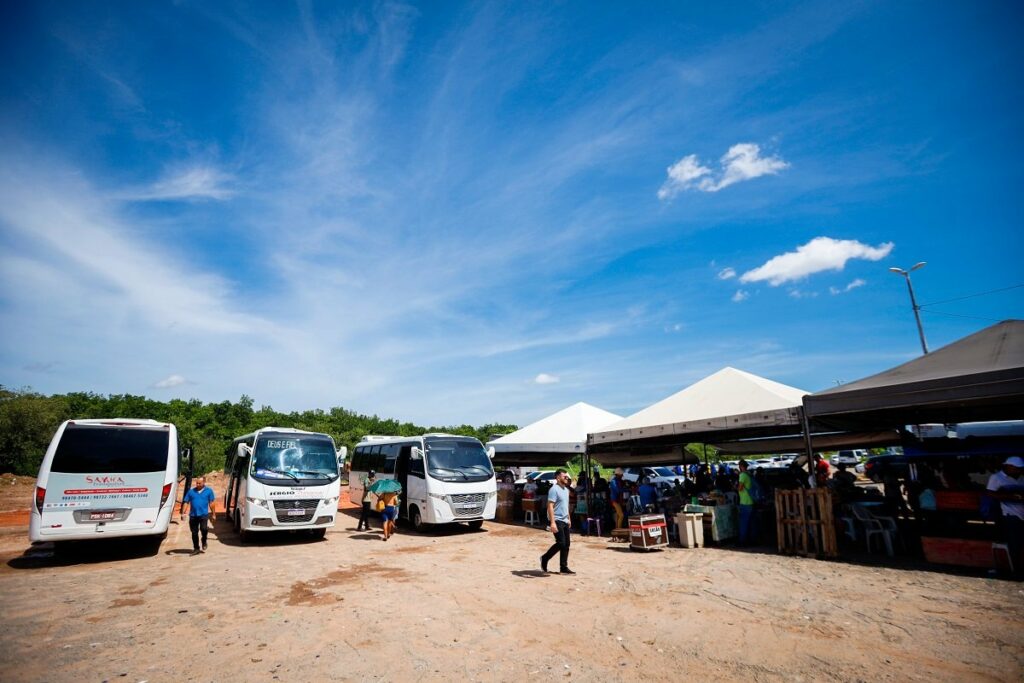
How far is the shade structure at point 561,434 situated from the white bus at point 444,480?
197cm

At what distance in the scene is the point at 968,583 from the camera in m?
6.76

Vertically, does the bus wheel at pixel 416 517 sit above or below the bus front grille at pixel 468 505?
below

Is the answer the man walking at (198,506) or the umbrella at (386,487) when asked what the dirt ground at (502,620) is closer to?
the man walking at (198,506)

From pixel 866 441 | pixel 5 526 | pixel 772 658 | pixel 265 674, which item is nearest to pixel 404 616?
pixel 265 674

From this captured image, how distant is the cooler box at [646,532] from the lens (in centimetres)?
1027

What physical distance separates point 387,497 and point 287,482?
2502 mm

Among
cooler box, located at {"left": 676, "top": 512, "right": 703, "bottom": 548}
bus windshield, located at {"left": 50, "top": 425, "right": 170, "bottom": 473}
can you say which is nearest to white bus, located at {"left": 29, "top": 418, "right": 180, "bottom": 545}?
bus windshield, located at {"left": 50, "top": 425, "right": 170, "bottom": 473}

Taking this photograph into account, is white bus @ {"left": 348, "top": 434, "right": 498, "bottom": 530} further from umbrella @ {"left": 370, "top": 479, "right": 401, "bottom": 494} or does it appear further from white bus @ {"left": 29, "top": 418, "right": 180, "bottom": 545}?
white bus @ {"left": 29, "top": 418, "right": 180, "bottom": 545}

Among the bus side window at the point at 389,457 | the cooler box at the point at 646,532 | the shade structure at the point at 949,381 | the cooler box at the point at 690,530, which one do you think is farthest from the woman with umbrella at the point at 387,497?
the shade structure at the point at 949,381

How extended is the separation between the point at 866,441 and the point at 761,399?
372 inches

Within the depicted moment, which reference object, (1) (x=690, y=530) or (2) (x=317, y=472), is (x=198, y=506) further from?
(1) (x=690, y=530)

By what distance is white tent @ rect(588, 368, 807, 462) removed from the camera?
1034 cm

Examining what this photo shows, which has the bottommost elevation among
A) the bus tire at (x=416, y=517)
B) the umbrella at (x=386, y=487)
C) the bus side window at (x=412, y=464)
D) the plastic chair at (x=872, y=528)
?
the bus tire at (x=416, y=517)

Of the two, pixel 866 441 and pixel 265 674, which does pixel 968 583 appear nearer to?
pixel 265 674
